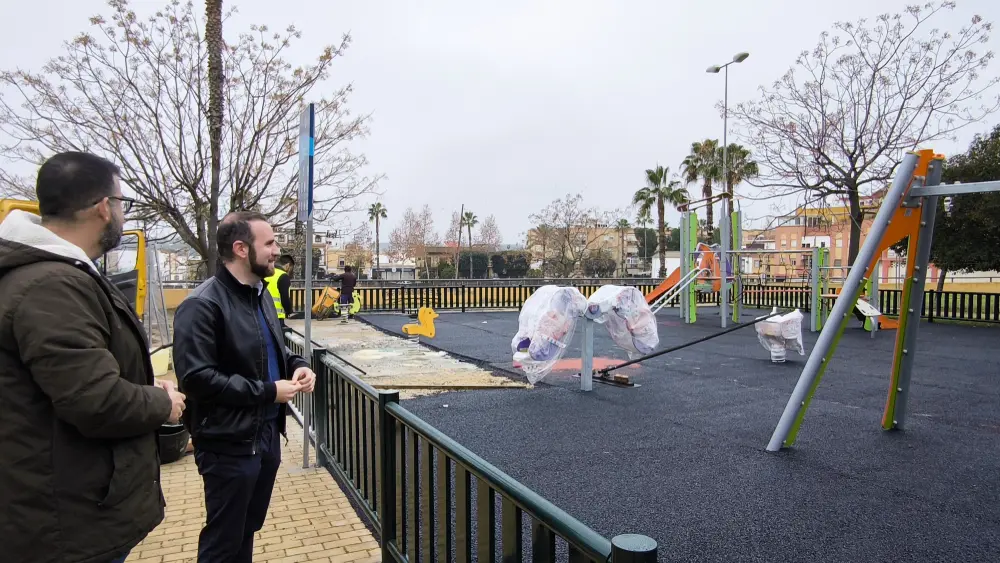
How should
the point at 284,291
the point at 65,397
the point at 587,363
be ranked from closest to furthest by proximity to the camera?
the point at 65,397 < the point at 587,363 < the point at 284,291

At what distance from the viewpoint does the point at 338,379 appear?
3973 millimetres

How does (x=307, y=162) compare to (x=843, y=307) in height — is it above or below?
above

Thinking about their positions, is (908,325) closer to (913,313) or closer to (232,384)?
(913,313)

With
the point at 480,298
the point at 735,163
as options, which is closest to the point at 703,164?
the point at 735,163

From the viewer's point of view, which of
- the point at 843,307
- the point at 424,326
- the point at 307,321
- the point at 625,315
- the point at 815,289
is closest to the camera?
the point at 307,321

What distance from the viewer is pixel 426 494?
260 cm

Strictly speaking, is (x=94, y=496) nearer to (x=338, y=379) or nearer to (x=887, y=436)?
(x=338, y=379)

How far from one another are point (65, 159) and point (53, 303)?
0.44m

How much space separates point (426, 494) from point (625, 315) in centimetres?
521

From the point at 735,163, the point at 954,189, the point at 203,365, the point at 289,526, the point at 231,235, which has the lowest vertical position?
the point at 289,526

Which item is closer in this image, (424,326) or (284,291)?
(284,291)

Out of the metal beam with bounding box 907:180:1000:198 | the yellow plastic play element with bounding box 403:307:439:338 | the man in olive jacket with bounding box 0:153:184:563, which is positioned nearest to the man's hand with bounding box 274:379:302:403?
the man in olive jacket with bounding box 0:153:184:563

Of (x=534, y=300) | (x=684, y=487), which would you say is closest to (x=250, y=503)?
(x=684, y=487)

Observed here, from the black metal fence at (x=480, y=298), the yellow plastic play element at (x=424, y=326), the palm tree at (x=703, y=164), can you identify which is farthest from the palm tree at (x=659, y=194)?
the yellow plastic play element at (x=424, y=326)
